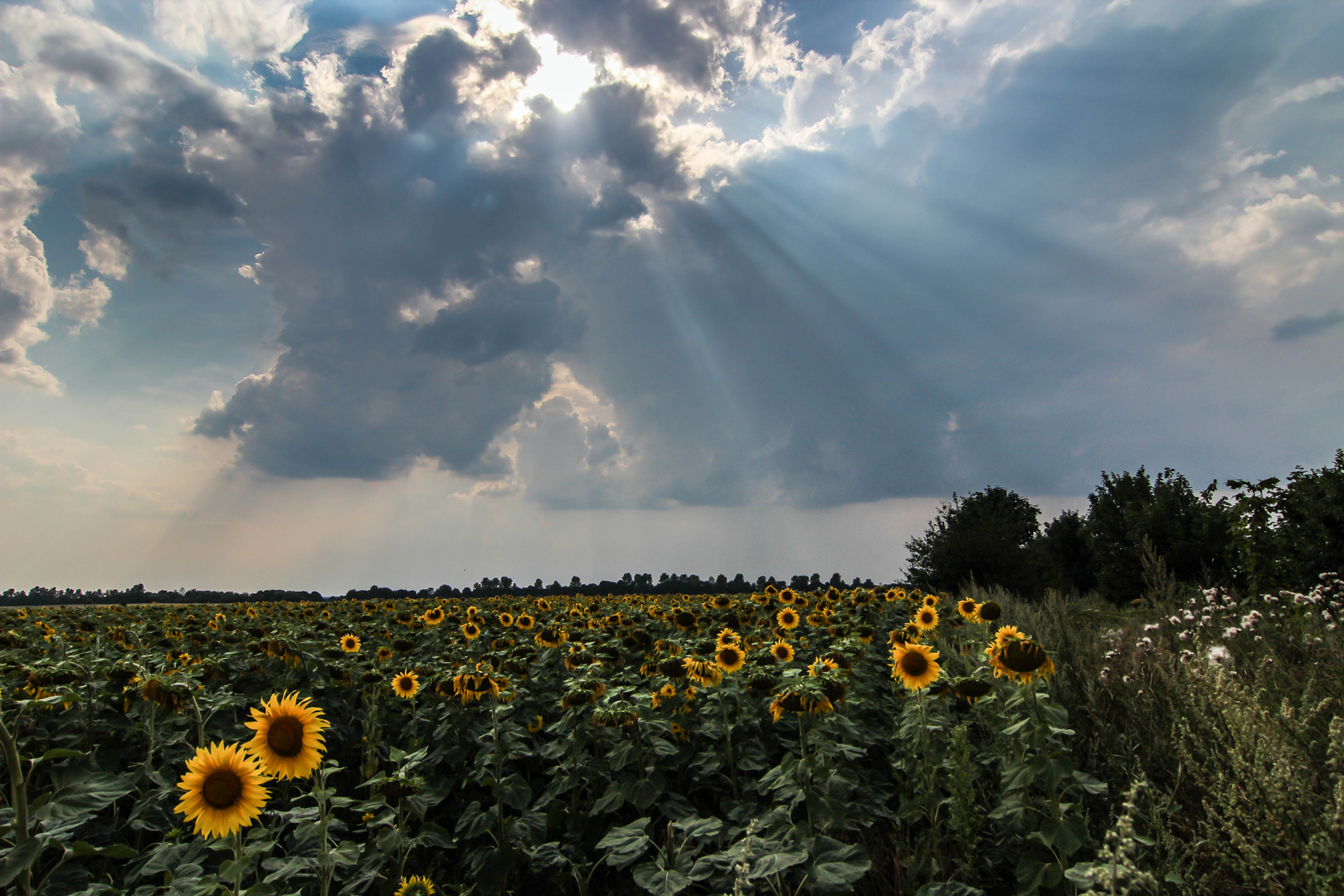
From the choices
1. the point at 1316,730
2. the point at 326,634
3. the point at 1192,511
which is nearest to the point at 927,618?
the point at 1316,730

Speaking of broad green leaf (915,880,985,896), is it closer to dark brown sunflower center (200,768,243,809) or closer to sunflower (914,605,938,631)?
dark brown sunflower center (200,768,243,809)

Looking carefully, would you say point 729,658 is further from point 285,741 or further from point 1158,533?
point 1158,533

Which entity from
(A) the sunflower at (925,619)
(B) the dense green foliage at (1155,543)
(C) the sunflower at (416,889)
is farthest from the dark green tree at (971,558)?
(C) the sunflower at (416,889)

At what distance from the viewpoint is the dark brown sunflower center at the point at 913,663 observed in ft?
15.4

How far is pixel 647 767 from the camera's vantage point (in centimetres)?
487

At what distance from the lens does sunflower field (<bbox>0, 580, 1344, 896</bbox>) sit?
3.28 metres

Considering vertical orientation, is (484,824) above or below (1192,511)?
below

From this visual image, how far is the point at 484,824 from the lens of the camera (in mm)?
4566

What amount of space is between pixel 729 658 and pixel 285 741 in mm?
3429

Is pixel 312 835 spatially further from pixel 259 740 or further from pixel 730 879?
pixel 730 879

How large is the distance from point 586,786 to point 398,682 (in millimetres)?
2344

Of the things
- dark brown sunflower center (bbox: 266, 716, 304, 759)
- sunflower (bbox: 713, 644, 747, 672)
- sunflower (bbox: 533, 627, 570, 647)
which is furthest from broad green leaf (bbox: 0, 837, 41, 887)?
sunflower (bbox: 533, 627, 570, 647)

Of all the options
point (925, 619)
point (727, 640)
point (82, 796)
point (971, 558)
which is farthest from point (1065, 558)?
point (82, 796)

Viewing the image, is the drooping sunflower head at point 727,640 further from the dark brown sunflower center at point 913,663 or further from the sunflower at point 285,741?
the sunflower at point 285,741
